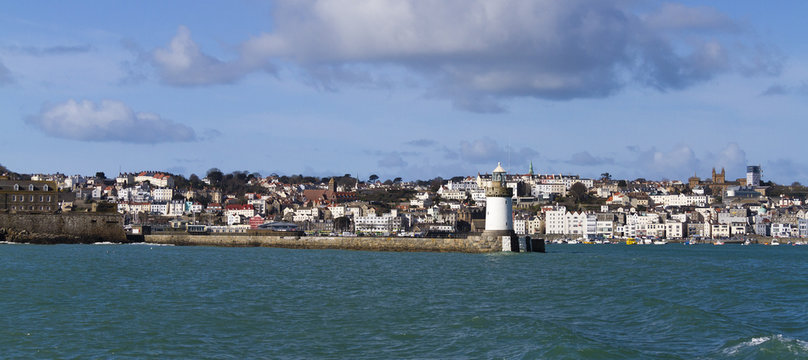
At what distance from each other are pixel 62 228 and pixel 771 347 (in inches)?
2154

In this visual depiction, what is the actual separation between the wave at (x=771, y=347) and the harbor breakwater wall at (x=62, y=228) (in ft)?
174

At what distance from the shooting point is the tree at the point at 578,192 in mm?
191100

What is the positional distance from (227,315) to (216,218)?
436 ft

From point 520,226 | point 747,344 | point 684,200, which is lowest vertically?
point 747,344

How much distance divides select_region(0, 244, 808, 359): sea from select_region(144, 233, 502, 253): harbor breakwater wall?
1648 centimetres

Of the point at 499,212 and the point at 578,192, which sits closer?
the point at 499,212

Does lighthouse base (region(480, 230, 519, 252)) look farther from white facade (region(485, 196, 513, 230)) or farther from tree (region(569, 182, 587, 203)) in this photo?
tree (region(569, 182, 587, 203))

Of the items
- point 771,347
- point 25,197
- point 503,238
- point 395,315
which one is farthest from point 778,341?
point 25,197

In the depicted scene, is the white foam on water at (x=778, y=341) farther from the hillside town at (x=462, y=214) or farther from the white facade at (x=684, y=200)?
the white facade at (x=684, y=200)

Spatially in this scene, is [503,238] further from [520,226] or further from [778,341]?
[520,226]

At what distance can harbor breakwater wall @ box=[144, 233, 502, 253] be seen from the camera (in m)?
47.8

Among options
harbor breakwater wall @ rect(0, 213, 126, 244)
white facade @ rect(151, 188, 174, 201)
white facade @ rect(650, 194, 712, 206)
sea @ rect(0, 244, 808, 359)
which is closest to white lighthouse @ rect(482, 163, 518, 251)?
sea @ rect(0, 244, 808, 359)

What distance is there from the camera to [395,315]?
Answer: 18.9 metres

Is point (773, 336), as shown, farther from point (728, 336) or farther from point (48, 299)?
point (48, 299)
